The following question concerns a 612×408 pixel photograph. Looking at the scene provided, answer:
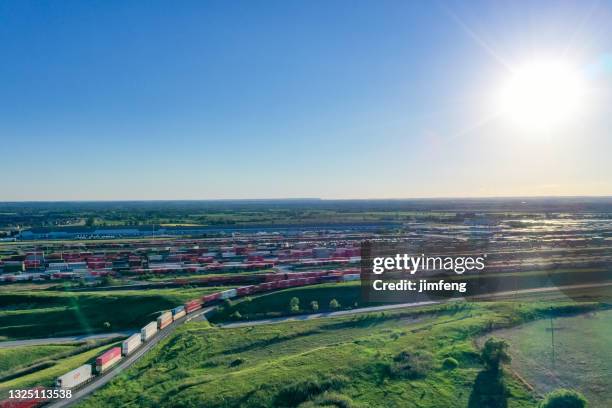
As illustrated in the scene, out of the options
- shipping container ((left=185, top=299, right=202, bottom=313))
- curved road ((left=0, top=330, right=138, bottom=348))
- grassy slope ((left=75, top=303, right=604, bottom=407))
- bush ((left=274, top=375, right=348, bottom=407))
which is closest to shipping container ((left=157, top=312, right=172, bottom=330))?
grassy slope ((left=75, top=303, right=604, bottom=407))

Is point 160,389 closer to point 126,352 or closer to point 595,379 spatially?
point 126,352

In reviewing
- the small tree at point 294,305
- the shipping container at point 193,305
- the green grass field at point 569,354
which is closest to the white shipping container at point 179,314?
the shipping container at point 193,305

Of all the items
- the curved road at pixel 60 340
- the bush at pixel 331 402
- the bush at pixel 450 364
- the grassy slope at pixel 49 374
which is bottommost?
the curved road at pixel 60 340

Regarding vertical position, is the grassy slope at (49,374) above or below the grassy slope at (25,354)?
above

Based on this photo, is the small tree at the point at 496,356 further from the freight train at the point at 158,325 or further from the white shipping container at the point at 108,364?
the freight train at the point at 158,325

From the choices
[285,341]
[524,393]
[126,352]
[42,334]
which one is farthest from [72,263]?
[524,393]
